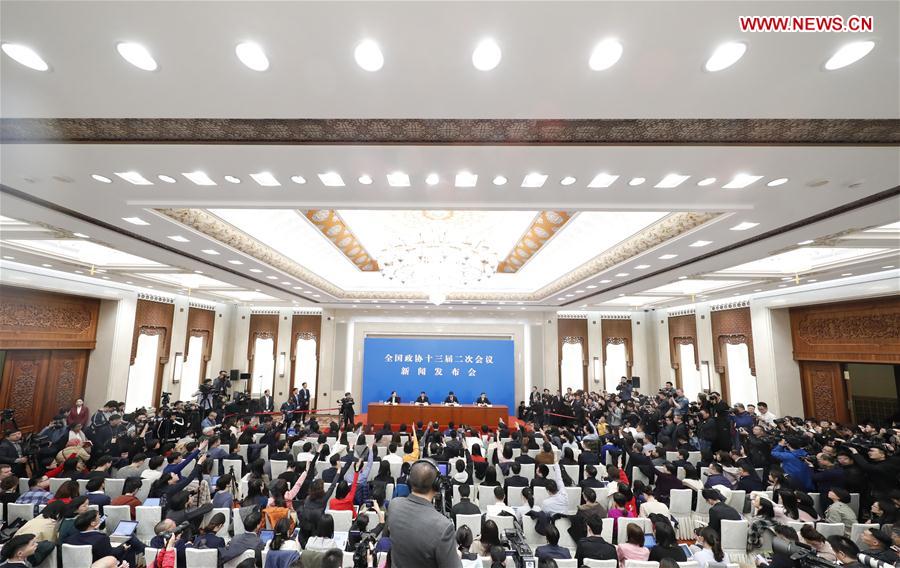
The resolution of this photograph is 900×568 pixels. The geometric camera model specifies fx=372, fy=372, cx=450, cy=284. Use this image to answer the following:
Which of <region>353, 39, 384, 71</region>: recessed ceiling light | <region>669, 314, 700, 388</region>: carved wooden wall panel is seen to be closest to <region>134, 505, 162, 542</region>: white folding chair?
<region>353, 39, 384, 71</region>: recessed ceiling light

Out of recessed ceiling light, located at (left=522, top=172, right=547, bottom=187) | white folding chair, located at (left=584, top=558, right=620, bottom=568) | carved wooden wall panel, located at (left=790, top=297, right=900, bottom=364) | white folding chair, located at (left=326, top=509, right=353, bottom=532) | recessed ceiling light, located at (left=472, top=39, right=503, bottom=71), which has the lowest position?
white folding chair, located at (left=326, top=509, right=353, bottom=532)

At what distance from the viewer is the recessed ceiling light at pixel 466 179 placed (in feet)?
11.6

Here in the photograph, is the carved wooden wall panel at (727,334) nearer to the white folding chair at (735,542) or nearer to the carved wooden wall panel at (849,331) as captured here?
the carved wooden wall panel at (849,331)

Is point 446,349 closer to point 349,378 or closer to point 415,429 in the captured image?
point 349,378

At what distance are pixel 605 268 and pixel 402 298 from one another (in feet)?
23.4

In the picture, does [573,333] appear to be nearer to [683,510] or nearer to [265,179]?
[683,510]

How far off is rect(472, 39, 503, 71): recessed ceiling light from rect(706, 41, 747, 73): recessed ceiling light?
1149 mm

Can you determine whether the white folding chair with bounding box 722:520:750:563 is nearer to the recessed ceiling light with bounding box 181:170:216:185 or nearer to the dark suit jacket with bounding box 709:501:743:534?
the dark suit jacket with bounding box 709:501:743:534

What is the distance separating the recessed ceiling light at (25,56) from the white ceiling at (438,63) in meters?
0.05

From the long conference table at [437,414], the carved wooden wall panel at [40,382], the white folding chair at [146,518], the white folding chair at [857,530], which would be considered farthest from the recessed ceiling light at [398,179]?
the carved wooden wall panel at [40,382]

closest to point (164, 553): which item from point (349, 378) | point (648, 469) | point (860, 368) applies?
point (648, 469)

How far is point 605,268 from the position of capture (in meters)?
7.90

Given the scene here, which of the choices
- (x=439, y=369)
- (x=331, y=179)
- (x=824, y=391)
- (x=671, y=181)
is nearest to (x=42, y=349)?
(x=331, y=179)

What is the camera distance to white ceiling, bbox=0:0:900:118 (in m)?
1.77
